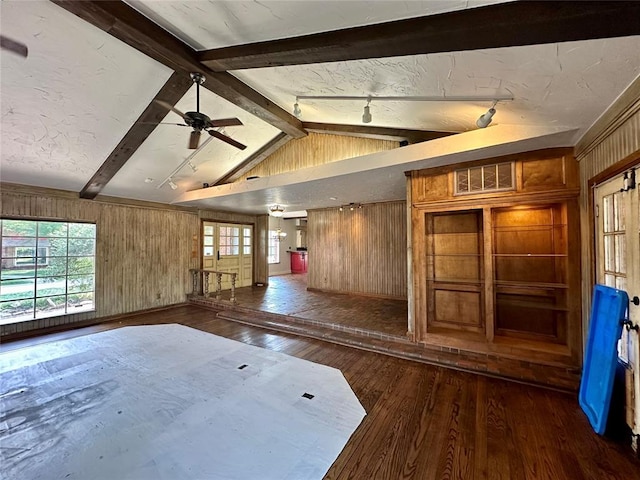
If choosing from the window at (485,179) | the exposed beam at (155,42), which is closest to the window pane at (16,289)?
the exposed beam at (155,42)

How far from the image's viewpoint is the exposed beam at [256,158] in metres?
5.25

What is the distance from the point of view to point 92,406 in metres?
2.59

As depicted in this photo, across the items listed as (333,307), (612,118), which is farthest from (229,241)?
(612,118)

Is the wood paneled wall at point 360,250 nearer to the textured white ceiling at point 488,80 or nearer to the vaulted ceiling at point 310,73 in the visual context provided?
the vaulted ceiling at point 310,73

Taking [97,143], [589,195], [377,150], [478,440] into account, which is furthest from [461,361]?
[97,143]

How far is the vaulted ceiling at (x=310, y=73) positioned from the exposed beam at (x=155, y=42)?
1 cm

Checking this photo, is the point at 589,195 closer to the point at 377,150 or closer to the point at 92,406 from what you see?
the point at 377,150

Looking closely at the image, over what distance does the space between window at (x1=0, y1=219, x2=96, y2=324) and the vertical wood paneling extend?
8.32 metres

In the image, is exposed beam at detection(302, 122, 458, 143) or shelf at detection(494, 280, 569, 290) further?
exposed beam at detection(302, 122, 458, 143)

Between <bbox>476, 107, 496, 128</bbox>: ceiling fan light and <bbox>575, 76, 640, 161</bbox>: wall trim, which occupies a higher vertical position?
<bbox>476, 107, 496, 128</bbox>: ceiling fan light

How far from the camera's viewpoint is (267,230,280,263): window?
11727 millimetres

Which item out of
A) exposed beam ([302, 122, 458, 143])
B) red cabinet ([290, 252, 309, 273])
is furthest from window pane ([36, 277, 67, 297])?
red cabinet ([290, 252, 309, 273])

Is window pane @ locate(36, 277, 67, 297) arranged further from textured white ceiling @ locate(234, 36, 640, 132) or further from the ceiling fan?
textured white ceiling @ locate(234, 36, 640, 132)

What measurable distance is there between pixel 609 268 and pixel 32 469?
16.7 ft
